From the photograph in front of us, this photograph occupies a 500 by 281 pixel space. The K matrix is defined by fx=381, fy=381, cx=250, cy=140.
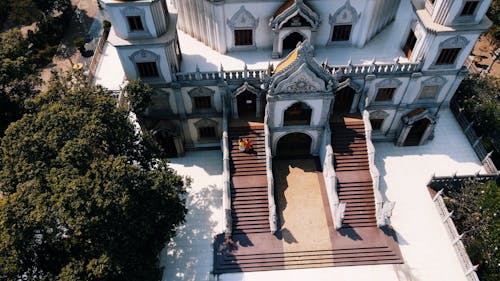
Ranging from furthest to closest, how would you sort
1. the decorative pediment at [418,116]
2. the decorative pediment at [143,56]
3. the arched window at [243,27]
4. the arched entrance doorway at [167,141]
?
the decorative pediment at [418,116] < the arched entrance doorway at [167,141] < the arched window at [243,27] < the decorative pediment at [143,56]

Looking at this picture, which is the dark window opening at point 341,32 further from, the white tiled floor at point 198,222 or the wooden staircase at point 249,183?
the white tiled floor at point 198,222

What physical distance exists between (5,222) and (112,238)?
668 centimetres

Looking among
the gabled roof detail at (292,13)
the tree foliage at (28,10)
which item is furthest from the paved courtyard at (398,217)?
the tree foliage at (28,10)

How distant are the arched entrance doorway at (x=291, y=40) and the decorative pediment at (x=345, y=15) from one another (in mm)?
3273

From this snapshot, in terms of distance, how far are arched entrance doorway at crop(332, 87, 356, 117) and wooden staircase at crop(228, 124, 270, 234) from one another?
8062mm

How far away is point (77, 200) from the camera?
24984 mm

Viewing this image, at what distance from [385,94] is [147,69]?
932 inches

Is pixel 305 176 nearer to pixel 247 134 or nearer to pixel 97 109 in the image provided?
pixel 247 134

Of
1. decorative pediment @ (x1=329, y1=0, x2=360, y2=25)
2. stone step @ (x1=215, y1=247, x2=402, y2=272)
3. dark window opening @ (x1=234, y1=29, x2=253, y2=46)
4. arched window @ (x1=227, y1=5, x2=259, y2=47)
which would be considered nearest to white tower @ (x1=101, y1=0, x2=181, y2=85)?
arched window @ (x1=227, y1=5, x2=259, y2=47)

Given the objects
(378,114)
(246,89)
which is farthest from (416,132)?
(246,89)

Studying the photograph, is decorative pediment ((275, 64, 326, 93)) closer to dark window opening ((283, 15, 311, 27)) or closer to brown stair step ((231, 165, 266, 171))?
dark window opening ((283, 15, 311, 27))

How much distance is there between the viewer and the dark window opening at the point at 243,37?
36625 millimetres

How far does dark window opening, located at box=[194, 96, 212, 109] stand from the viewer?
124 ft

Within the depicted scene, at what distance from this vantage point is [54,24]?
5741 cm
